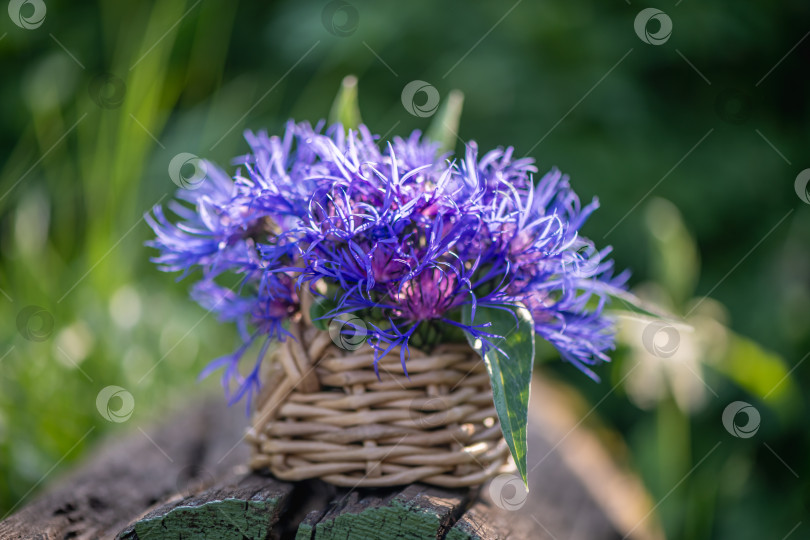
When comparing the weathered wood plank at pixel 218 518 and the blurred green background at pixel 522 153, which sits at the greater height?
the blurred green background at pixel 522 153

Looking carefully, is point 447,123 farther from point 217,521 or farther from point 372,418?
point 217,521

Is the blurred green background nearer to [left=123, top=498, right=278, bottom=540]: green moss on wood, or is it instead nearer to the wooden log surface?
the wooden log surface

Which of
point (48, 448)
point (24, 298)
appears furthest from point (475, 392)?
point (24, 298)

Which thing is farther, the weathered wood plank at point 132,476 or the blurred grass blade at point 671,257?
the blurred grass blade at point 671,257

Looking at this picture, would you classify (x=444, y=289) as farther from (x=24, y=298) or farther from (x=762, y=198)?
(x=762, y=198)

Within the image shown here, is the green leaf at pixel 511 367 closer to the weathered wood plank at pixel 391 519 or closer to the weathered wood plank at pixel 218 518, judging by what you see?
the weathered wood plank at pixel 391 519

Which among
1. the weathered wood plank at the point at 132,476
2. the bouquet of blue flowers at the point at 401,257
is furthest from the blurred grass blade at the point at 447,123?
the weathered wood plank at the point at 132,476
